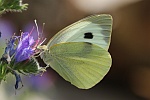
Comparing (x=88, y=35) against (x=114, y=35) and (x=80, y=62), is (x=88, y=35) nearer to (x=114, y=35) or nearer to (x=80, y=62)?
(x=80, y=62)

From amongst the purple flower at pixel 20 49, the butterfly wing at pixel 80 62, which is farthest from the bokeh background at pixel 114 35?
the purple flower at pixel 20 49

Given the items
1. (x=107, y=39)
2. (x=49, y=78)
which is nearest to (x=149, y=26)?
(x=49, y=78)

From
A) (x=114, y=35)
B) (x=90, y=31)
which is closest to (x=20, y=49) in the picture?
(x=90, y=31)

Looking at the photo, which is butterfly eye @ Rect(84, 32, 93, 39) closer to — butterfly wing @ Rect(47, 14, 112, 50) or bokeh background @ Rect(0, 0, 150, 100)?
butterfly wing @ Rect(47, 14, 112, 50)

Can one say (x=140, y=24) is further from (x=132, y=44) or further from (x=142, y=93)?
(x=142, y=93)

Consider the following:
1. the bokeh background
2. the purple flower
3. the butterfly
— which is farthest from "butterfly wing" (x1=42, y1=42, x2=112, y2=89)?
the bokeh background

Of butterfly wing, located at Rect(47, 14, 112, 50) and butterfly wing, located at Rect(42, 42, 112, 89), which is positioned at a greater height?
butterfly wing, located at Rect(47, 14, 112, 50)
